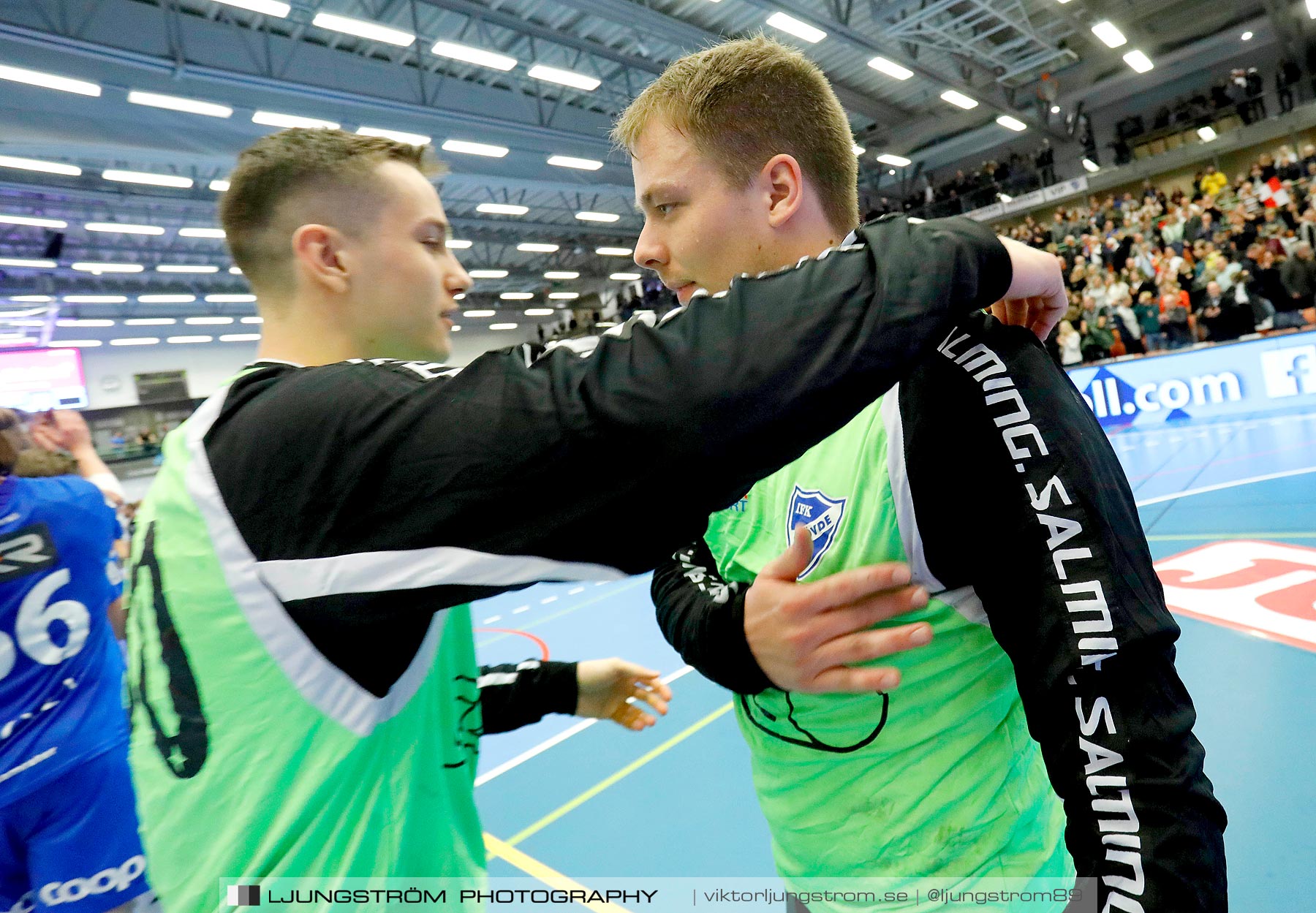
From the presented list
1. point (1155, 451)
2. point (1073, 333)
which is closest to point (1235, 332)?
point (1073, 333)

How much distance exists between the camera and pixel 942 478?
0.96 m

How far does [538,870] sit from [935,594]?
2553 millimetres

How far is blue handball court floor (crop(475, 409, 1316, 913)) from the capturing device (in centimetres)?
252

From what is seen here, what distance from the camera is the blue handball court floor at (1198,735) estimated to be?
2516mm

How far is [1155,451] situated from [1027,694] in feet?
29.5

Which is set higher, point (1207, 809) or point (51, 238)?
point (51, 238)

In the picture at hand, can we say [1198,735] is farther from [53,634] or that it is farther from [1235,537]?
[53,634]

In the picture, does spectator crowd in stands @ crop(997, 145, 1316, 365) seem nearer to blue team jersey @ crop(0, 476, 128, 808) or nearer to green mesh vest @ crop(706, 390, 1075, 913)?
green mesh vest @ crop(706, 390, 1075, 913)

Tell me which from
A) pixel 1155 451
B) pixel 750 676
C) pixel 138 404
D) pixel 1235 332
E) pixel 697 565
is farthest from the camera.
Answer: pixel 138 404

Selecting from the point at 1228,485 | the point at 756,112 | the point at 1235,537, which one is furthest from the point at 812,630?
the point at 1228,485

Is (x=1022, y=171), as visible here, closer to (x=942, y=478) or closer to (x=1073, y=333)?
(x=1073, y=333)

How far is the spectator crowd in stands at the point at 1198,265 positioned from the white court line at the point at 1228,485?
4.22 m

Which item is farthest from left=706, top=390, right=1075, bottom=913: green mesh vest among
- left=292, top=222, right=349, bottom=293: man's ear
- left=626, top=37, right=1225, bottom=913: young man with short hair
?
left=292, top=222, right=349, bottom=293: man's ear

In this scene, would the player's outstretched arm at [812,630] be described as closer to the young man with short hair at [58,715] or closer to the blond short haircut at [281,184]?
the blond short haircut at [281,184]
